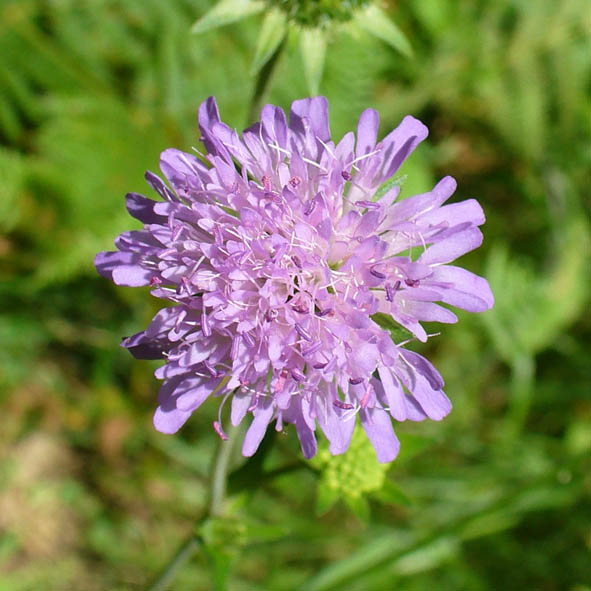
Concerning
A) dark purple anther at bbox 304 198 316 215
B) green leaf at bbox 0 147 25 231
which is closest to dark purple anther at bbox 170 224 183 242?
dark purple anther at bbox 304 198 316 215

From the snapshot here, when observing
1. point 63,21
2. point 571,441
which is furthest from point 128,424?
point 571,441

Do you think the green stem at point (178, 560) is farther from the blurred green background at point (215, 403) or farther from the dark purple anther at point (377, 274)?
the dark purple anther at point (377, 274)

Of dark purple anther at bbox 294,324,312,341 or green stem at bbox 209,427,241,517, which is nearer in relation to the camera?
dark purple anther at bbox 294,324,312,341

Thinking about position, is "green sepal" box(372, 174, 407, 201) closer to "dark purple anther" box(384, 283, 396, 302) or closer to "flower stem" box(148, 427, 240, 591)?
"dark purple anther" box(384, 283, 396, 302)

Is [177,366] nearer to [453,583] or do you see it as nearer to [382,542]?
[382,542]

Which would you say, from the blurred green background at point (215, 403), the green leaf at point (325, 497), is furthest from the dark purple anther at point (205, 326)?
the blurred green background at point (215, 403)

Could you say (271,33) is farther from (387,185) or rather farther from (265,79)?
(387,185)

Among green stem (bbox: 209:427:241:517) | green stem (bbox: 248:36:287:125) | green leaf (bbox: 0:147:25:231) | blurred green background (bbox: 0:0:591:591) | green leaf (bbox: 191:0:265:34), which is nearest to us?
green leaf (bbox: 191:0:265:34)
